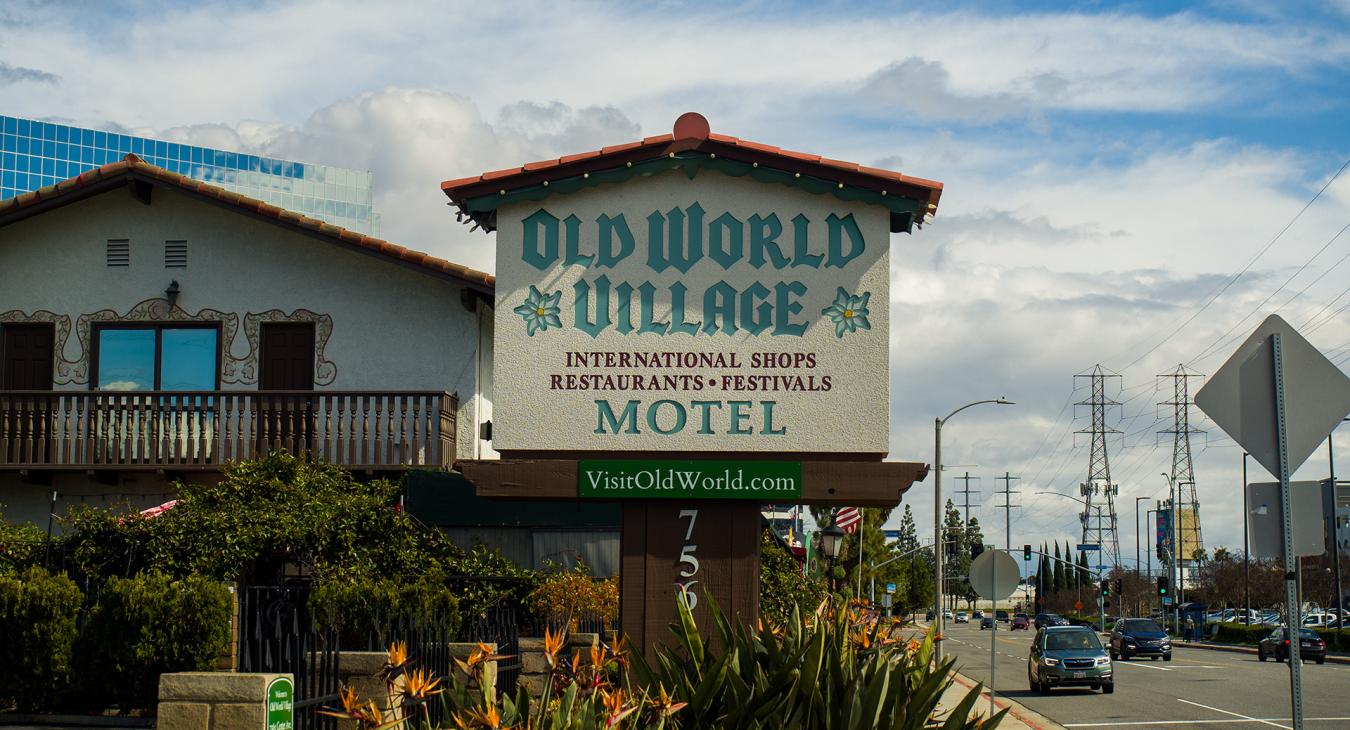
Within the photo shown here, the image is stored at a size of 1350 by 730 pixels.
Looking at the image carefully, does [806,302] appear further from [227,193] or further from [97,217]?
[97,217]

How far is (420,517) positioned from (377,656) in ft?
29.1

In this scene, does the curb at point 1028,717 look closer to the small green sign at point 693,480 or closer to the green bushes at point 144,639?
the small green sign at point 693,480

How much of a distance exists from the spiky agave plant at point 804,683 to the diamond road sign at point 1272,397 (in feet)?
7.99

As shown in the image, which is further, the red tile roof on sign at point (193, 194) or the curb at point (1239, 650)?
the curb at point (1239, 650)

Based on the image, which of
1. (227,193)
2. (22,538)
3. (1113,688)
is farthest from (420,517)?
(1113,688)

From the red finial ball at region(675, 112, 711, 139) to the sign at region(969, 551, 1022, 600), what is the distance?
13.1m

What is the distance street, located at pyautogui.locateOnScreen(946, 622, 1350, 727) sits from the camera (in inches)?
944

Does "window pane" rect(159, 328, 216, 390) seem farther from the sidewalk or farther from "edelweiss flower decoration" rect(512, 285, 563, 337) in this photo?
"edelweiss flower decoration" rect(512, 285, 563, 337)

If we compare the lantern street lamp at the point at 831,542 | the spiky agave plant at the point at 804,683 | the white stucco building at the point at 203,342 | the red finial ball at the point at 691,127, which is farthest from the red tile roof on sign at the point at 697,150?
the lantern street lamp at the point at 831,542

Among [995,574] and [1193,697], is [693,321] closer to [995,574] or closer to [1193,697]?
[995,574]

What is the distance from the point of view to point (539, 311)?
11094 millimetres

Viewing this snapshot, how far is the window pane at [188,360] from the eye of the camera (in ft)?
74.5

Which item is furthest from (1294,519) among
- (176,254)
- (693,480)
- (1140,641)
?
(1140,641)

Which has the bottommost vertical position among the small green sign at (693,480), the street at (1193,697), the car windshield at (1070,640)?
the street at (1193,697)
